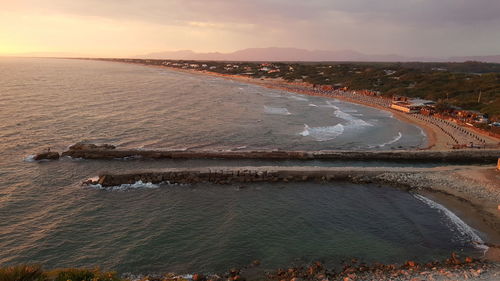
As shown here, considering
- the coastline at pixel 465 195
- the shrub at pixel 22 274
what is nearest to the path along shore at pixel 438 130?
the coastline at pixel 465 195

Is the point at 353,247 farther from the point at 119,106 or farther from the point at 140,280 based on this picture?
the point at 119,106

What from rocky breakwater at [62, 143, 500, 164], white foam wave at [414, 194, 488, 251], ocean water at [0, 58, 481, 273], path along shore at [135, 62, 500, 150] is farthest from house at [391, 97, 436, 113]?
white foam wave at [414, 194, 488, 251]

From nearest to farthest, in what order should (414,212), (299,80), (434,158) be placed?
(414,212) → (434,158) → (299,80)

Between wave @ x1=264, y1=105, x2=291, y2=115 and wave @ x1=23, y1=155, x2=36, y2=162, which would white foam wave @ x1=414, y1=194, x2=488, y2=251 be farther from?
wave @ x1=264, y1=105, x2=291, y2=115

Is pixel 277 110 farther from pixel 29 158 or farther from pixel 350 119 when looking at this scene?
pixel 29 158

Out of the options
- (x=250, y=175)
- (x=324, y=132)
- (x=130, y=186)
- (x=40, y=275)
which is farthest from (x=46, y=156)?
(x=324, y=132)

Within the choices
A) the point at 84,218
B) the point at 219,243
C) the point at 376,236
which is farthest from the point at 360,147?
the point at 84,218
